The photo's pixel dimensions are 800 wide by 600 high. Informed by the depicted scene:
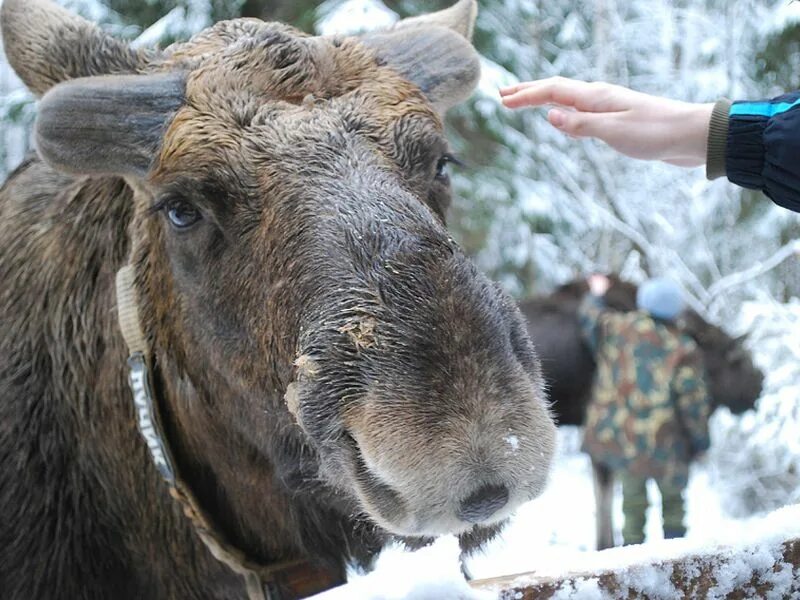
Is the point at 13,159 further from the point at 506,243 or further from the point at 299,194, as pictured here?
the point at 299,194

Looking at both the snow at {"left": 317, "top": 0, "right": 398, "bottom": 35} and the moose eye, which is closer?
the moose eye

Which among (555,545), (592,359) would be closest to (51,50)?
(592,359)

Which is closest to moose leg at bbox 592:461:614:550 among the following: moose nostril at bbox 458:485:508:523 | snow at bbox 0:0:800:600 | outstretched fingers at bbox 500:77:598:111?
snow at bbox 0:0:800:600

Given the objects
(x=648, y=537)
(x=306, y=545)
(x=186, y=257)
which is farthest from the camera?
(x=648, y=537)

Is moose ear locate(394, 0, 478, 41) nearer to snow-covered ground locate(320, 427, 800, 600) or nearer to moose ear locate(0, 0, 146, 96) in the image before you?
moose ear locate(0, 0, 146, 96)

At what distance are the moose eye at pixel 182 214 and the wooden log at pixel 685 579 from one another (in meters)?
1.45

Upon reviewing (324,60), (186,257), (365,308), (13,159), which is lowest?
(13,159)

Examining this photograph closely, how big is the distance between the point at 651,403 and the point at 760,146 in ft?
15.4

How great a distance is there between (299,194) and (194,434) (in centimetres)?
100

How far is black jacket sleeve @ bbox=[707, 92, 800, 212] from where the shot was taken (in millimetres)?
2656

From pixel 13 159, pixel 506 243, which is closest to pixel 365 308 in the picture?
pixel 13 159

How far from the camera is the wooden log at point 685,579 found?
1387 mm

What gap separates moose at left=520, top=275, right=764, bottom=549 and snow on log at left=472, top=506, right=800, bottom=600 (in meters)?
6.73

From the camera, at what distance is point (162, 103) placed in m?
2.59
